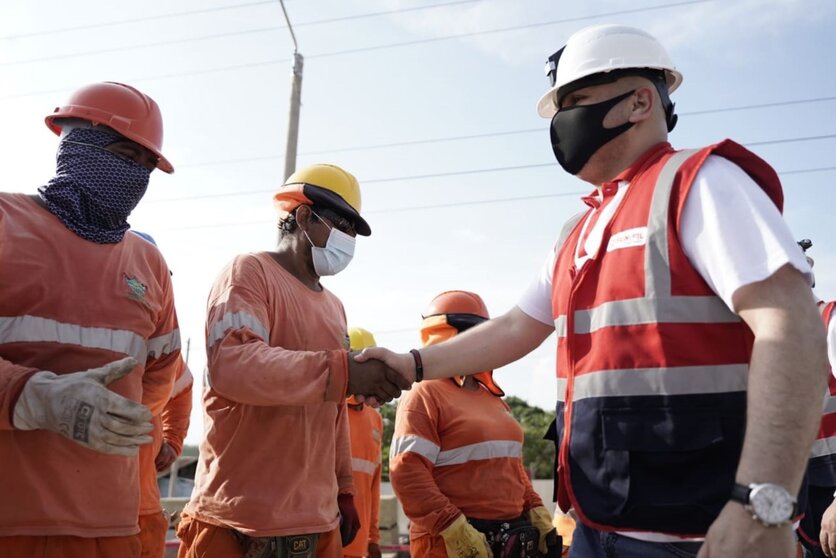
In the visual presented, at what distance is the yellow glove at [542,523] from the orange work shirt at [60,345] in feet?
12.2

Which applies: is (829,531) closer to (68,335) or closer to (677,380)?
(677,380)

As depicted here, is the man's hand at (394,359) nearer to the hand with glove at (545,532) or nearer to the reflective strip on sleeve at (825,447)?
the hand with glove at (545,532)

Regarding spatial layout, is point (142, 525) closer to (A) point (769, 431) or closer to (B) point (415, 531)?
(B) point (415, 531)

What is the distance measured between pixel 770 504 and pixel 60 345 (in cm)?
253

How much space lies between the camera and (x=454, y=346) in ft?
11.4

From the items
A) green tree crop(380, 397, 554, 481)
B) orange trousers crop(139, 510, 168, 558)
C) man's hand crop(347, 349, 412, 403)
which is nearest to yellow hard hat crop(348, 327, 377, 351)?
orange trousers crop(139, 510, 168, 558)

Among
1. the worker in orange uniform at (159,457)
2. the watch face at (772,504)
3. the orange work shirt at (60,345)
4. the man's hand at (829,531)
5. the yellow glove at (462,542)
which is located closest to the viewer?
the watch face at (772,504)

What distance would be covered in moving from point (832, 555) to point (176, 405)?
14.6 ft

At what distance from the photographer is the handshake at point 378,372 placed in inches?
140

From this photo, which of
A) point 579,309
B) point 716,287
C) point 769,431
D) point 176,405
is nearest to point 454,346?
point 579,309

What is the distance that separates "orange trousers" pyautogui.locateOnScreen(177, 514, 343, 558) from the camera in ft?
11.8

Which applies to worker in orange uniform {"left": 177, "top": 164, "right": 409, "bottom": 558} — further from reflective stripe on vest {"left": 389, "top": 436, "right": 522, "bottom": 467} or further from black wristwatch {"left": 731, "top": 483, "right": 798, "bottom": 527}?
black wristwatch {"left": 731, "top": 483, "right": 798, "bottom": 527}

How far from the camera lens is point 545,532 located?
6.18 m

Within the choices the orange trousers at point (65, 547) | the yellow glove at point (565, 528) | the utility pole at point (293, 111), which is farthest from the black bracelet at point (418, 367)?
the utility pole at point (293, 111)
